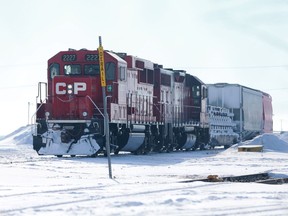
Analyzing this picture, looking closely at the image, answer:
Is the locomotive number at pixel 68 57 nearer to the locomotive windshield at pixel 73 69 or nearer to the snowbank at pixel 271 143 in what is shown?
the locomotive windshield at pixel 73 69

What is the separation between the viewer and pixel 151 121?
102ft

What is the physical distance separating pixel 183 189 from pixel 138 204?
252 centimetres

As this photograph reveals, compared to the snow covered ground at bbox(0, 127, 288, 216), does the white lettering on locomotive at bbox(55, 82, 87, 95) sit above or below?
above

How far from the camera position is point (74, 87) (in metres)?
27.0

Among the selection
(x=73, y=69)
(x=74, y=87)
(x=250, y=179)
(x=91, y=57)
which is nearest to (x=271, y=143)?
(x=91, y=57)

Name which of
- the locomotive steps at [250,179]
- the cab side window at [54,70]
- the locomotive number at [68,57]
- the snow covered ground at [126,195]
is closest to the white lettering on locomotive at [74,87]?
the cab side window at [54,70]

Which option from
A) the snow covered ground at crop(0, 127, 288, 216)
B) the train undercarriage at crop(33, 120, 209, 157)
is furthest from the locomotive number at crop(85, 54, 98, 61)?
the snow covered ground at crop(0, 127, 288, 216)

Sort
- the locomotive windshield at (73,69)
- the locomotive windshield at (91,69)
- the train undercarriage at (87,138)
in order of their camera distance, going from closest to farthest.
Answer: the train undercarriage at (87,138)
the locomotive windshield at (91,69)
the locomotive windshield at (73,69)

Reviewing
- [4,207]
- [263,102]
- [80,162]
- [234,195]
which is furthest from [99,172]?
[263,102]

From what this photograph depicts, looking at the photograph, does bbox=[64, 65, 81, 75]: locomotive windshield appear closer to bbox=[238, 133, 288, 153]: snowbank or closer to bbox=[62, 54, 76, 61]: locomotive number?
bbox=[62, 54, 76, 61]: locomotive number

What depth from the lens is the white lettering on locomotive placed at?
26903 mm

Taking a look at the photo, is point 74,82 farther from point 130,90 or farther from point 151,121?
point 151,121

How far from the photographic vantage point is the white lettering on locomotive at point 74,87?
1059 inches

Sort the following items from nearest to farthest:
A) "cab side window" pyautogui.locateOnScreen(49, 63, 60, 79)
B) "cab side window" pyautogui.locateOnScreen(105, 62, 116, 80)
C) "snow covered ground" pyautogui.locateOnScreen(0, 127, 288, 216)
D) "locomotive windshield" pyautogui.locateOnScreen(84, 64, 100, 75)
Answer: "snow covered ground" pyautogui.locateOnScreen(0, 127, 288, 216), "cab side window" pyautogui.locateOnScreen(105, 62, 116, 80), "locomotive windshield" pyautogui.locateOnScreen(84, 64, 100, 75), "cab side window" pyautogui.locateOnScreen(49, 63, 60, 79)
